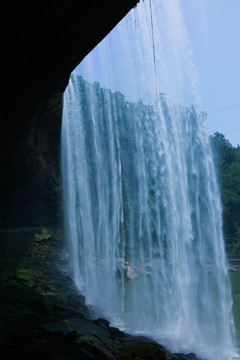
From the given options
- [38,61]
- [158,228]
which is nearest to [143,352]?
[38,61]

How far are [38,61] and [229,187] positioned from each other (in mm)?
34950

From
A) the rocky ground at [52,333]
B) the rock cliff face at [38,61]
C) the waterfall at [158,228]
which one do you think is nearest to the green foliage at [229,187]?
the waterfall at [158,228]

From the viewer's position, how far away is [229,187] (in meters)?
37.8

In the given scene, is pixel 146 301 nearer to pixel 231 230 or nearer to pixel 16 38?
pixel 16 38

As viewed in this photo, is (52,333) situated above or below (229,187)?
below

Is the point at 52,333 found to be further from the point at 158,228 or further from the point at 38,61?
the point at 158,228

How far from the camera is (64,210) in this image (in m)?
17.0

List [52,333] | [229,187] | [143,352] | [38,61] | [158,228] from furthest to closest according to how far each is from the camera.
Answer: [229,187]
[158,228]
[38,61]
[143,352]
[52,333]

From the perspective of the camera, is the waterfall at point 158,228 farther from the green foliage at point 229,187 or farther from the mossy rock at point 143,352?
the green foliage at point 229,187

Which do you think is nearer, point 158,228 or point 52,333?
point 52,333

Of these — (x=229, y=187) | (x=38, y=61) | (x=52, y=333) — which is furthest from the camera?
(x=229, y=187)

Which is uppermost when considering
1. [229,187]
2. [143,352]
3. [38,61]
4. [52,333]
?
[229,187]

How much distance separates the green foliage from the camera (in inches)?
1312

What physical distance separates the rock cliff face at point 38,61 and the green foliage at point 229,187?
2494 cm
